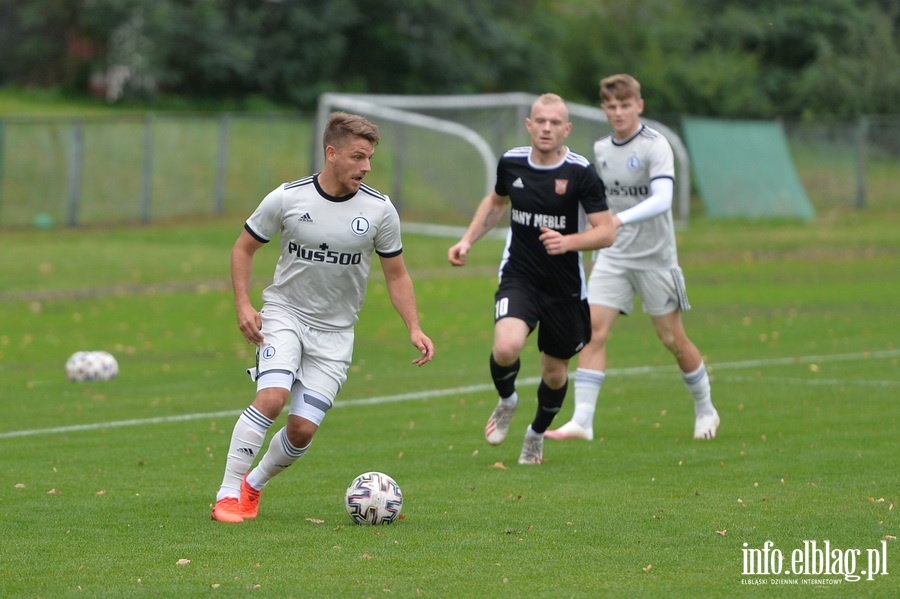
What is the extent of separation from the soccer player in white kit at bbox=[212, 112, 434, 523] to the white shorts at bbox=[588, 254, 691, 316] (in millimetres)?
3227

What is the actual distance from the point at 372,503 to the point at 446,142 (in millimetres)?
25096

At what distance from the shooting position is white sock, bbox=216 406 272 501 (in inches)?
295

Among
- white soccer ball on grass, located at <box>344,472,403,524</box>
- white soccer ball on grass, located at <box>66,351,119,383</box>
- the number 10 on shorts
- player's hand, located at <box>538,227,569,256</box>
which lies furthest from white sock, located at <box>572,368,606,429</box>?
white soccer ball on grass, located at <box>66,351,119,383</box>

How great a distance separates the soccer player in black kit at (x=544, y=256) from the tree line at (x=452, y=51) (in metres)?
38.1

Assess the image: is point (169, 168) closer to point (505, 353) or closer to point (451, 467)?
point (451, 467)

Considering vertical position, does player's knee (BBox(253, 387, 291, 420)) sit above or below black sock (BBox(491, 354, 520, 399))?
above

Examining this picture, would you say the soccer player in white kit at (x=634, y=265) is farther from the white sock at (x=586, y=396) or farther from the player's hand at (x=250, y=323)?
the player's hand at (x=250, y=323)

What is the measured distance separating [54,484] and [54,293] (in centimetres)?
1373

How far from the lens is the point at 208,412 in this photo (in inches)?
472

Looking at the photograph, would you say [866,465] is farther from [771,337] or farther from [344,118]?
[771,337]

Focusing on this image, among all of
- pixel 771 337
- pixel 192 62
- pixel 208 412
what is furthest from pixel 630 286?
pixel 192 62

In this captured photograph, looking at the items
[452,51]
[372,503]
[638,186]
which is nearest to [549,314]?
[638,186]

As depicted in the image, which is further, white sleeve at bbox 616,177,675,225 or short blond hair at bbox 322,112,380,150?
white sleeve at bbox 616,177,675,225

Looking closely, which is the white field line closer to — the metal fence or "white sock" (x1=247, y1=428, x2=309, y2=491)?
"white sock" (x1=247, y1=428, x2=309, y2=491)
